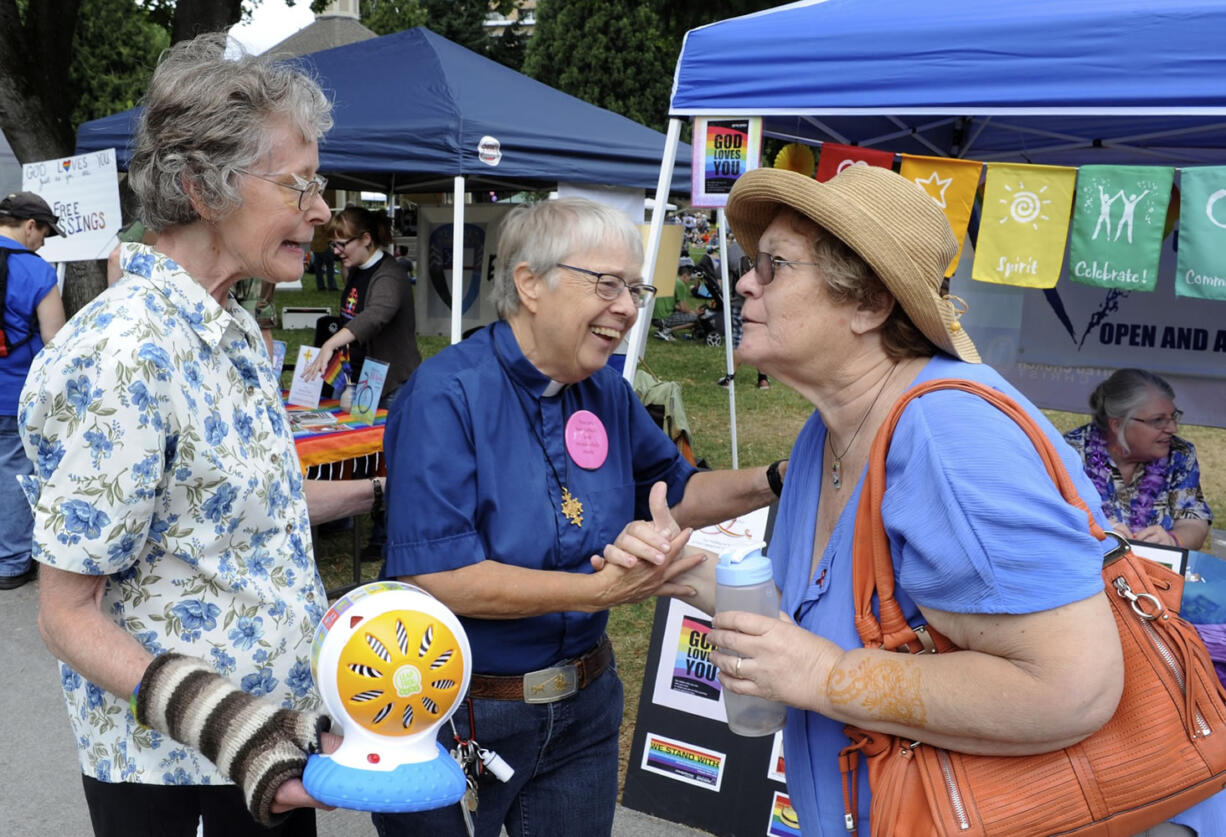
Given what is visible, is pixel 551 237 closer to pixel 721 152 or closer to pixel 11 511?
pixel 721 152

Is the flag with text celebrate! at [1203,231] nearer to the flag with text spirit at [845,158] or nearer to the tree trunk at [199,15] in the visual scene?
the flag with text spirit at [845,158]

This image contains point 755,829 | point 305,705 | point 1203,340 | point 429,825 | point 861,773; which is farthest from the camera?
point 1203,340

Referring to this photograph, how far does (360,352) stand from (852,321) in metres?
5.28

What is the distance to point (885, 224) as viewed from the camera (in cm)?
143

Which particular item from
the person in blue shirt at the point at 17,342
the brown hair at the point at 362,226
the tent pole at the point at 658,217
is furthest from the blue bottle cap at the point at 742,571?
the brown hair at the point at 362,226

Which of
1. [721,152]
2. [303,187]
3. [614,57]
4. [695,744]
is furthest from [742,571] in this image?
[614,57]

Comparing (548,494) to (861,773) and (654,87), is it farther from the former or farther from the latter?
(654,87)

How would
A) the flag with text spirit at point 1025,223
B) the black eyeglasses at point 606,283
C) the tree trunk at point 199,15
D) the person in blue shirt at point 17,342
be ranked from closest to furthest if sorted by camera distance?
the black eyeglasses at point 606,283 < the flag with text spirit at point 1025,223 < the person in blue shirt at point 17,342 < the tree trunk at point 199,15

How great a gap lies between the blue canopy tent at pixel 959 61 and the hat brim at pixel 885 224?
2.03 m

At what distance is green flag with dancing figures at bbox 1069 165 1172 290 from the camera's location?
11.8 feet

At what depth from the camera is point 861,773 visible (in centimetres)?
142

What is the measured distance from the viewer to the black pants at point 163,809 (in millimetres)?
1540

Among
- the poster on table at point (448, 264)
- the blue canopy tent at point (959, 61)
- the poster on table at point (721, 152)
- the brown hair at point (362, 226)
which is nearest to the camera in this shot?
the blue canopy tent at point (959, 61)

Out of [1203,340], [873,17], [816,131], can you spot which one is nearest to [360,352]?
[816,131]
